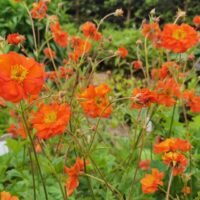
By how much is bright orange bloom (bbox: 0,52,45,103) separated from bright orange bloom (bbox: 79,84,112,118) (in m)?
0.29

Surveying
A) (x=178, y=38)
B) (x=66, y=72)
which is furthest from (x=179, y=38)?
(x=66, y=72)

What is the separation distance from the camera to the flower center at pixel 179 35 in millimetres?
1904

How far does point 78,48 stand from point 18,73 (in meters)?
0.77

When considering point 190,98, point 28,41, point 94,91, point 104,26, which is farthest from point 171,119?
point 104,26

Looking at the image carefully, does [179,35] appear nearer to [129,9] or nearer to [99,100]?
[99,100]

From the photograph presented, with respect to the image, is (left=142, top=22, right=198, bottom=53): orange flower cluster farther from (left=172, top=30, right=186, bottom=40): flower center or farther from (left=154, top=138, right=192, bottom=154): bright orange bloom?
(left=154, top=138, right=192, bottom=154): bright orange bloom

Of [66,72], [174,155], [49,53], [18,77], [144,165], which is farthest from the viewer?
[66,72]

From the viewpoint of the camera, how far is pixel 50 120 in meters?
1.47

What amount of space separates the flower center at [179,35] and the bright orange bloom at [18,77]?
0.66 metres

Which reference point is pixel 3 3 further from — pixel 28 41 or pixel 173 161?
pixel 173 161

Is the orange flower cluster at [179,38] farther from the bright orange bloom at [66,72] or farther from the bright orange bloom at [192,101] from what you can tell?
the bright orange bloom at [66,72]

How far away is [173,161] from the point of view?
1.57 meters

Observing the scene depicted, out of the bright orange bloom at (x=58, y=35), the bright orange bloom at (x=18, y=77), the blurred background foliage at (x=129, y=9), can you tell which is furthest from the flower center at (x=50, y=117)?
the blurred background foliage at (x=129, y=9)

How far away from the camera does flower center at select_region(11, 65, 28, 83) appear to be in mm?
1336
